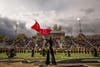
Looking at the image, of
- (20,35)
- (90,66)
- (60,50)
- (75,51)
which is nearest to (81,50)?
(75,51)

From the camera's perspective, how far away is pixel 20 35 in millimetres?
163625

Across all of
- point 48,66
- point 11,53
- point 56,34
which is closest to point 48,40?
point 48,66

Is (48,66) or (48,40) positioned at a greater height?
(48,40)

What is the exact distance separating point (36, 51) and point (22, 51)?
188 inches

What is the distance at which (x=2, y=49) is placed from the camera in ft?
193

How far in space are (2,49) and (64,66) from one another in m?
39.8

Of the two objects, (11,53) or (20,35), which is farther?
Result: (20,35)

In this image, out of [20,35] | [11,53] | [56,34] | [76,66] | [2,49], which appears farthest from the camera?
[20,35]

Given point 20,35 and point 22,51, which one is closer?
point 22,51

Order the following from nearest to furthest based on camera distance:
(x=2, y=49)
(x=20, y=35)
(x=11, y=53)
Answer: (x=11, y=53) → (x=2, y=49) → (x=20, y=35)

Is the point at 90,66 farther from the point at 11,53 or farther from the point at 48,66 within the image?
the point at 11,53

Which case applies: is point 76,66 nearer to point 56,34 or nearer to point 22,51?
point 22,51

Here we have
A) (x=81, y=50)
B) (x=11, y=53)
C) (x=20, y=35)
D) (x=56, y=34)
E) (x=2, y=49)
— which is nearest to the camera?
(x=11, y=53)

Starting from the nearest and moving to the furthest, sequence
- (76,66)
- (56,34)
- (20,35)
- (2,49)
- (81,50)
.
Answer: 1. (76,66)
2. (81,50)
3. (2,49)
4. (56,34)
5. (20,35)
